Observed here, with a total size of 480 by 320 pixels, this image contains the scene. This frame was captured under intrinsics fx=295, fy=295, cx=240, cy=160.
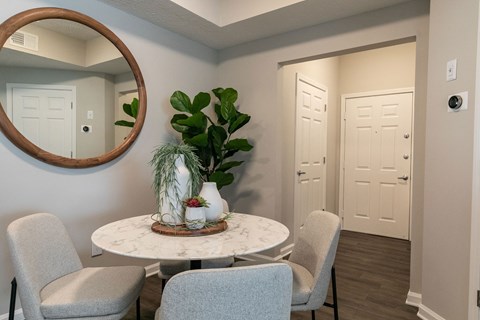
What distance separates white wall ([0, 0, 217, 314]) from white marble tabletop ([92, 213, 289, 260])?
776mm

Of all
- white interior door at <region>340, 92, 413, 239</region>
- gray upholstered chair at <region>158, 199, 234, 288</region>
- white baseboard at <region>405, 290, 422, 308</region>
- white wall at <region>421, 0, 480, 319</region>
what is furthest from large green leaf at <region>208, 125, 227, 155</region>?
white interior door at <region>340, 92, 413, 239</region>

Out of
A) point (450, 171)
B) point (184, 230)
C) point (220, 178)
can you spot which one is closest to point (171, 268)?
point (184, 230)

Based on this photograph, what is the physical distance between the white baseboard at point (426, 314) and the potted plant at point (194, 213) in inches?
67.8

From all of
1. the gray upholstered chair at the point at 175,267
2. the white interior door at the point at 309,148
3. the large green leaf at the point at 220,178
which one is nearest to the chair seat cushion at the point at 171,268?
the gray upholstered chair at the point at 175,267

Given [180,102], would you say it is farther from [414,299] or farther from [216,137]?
[414,299]

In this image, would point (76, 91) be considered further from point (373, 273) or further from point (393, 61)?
point (393, 61)

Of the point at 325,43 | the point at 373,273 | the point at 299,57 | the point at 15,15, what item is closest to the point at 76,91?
the point at 15,15

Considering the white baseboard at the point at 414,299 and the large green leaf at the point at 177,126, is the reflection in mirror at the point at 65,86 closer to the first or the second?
the large green leaf at the point at 177,126

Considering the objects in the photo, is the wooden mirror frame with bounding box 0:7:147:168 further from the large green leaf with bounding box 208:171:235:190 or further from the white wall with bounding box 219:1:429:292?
the white wall with bounding box 219:1:429:292

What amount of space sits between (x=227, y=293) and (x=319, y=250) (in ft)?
3.10

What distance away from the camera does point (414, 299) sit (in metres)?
2.29

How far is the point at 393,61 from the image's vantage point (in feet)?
13.7

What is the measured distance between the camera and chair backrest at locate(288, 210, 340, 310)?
4.84ft

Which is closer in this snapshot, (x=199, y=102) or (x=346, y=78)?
(x=199, y=102)
